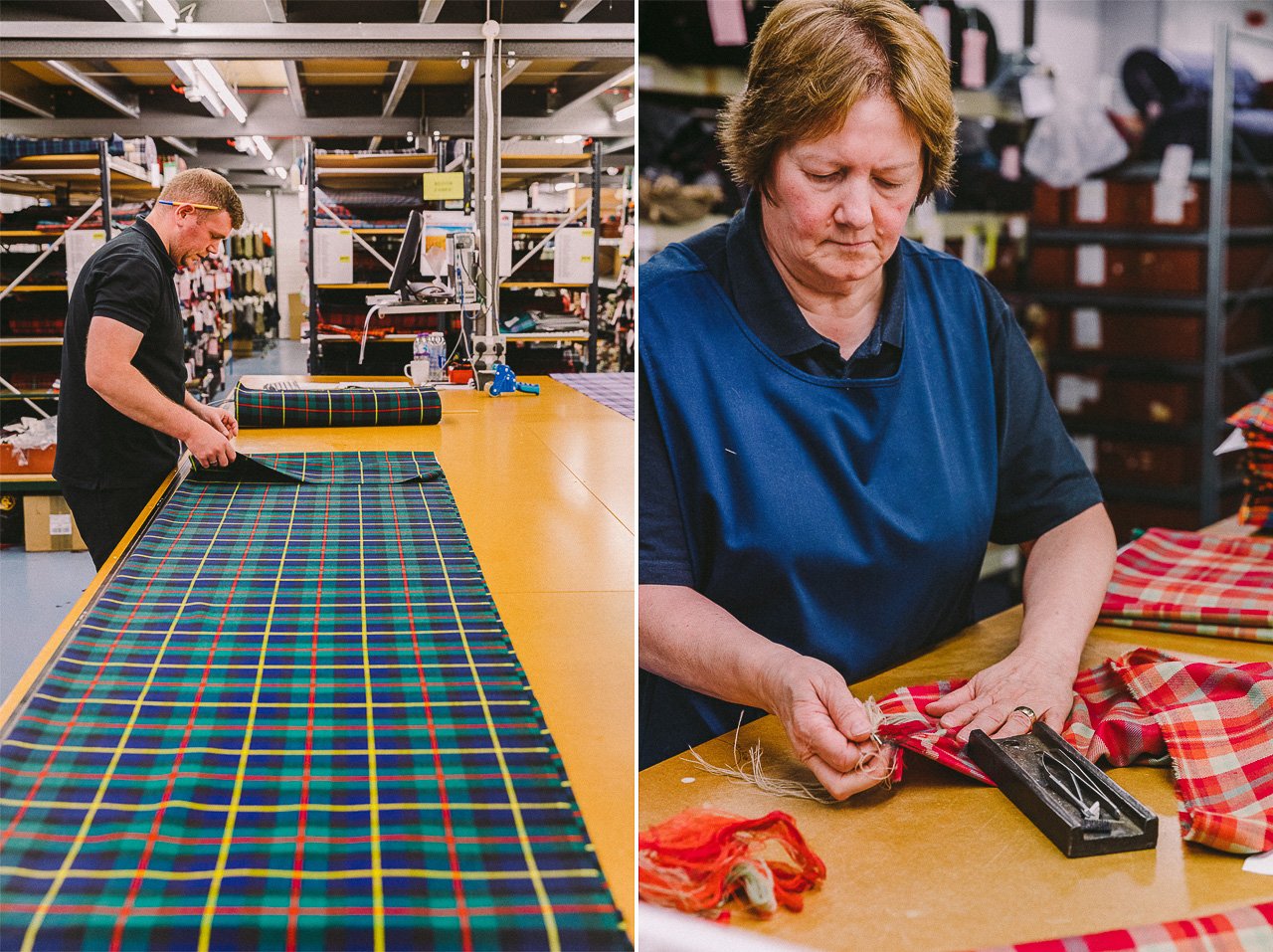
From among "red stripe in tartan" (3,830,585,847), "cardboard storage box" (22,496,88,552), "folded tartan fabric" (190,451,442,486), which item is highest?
"folded tartan fabric" (190,451,442,486)

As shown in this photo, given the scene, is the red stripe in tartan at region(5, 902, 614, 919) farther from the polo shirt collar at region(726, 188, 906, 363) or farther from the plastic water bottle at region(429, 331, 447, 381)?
the plastic water bottle at region(429, 331, 447, 381)

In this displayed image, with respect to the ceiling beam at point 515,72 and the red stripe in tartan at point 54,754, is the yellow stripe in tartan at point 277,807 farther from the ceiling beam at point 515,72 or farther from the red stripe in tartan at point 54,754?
the ceiling beam at point 515,72

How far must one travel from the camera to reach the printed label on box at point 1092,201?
4.58m

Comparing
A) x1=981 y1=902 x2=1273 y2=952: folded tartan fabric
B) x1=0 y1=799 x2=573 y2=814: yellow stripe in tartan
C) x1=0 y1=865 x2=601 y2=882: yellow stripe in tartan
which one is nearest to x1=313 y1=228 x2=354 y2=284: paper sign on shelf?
x1=0 y1=799 x2=573 y2=814: yellow stripe in tartan

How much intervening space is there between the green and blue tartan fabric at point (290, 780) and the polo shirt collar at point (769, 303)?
531mm

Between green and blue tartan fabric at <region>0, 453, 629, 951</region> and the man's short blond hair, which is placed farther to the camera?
the man's short blond hair

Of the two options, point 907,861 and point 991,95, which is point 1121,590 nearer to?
point 907,861

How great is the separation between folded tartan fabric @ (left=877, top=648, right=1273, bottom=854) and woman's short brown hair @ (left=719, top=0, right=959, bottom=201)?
0.65 m

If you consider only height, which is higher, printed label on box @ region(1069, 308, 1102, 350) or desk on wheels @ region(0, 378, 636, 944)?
printed label on box @ region(1069, 308, 1102, 350)

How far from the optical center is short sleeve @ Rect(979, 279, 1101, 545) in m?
1.64

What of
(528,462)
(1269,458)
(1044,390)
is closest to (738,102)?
(1044,390)

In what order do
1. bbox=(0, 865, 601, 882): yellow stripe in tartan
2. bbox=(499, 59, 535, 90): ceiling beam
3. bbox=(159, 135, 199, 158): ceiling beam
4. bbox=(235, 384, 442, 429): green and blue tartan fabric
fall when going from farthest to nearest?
bbox=(159, 135, 199, 158): ceiling beam
bbox=(499, 59, 535, 90): ceiling beam
bbox=(235, 384, 442, 429): green and blue tartan fabric
bbox=(0, 865, 601, 882): yellow stripe in tartan

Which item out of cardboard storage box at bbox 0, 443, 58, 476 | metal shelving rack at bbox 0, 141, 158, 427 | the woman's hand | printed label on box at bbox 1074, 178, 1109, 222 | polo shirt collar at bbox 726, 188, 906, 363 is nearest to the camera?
the woman's hand

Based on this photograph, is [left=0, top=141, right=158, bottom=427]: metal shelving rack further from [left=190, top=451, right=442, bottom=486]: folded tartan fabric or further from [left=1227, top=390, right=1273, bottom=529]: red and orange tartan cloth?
[left=1227, top=390, right=1273, bottom=529]: red and orange tartan cloth
